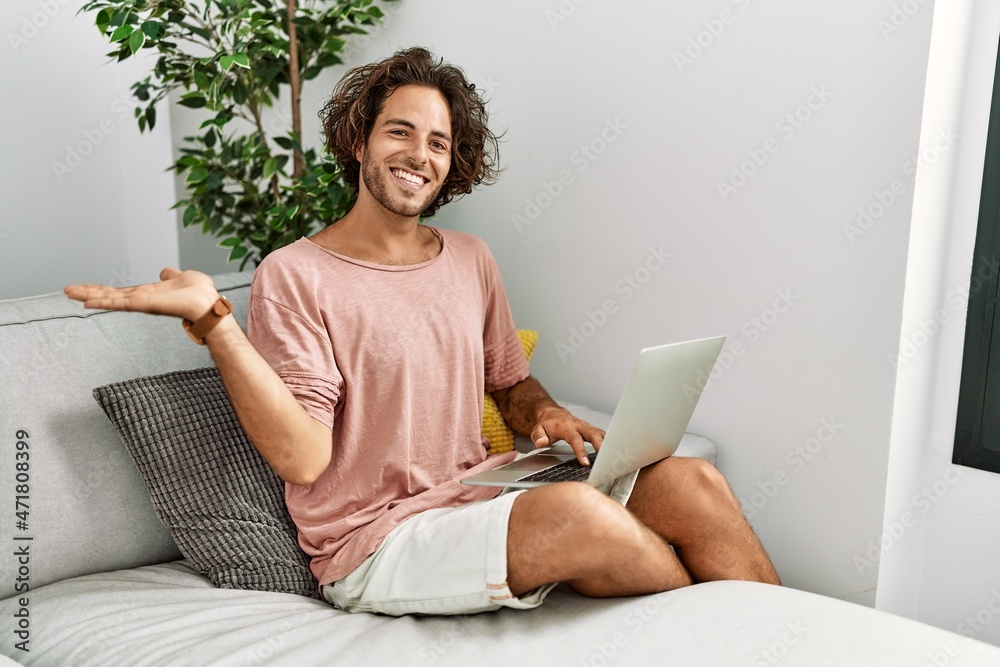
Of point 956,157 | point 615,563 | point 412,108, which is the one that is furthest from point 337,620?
point 956,157

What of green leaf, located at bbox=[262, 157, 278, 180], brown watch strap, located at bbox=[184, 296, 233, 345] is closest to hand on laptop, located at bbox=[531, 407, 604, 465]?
brown watch strap, located at bbox=[184, 296, 233, 345]

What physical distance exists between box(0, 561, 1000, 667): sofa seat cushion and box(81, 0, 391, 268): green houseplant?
992 millimetres

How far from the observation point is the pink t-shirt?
1.40 m

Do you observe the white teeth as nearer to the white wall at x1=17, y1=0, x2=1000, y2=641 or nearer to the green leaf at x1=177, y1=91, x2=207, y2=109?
the white wall at x1=17, y1=0, x2=1000, y2=641

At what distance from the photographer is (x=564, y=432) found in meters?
1.58

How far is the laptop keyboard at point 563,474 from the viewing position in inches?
55.2

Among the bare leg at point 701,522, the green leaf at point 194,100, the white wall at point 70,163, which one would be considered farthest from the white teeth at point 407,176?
the white wall at point 70,163

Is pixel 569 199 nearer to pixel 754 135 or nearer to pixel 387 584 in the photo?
pixel 754 135

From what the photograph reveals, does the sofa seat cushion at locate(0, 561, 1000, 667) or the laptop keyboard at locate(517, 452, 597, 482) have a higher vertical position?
the laptop keyboard at locate(517, 452, 597, 482)

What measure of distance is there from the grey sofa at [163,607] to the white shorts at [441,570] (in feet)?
0.11

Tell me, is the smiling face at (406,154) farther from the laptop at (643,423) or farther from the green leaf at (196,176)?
the green leaf at (196,176)

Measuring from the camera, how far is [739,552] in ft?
4.67

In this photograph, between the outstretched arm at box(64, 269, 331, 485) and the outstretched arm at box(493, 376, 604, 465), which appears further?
the outstretched arm at box(493, 376, 604, 465)

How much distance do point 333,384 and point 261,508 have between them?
27 centimetres
